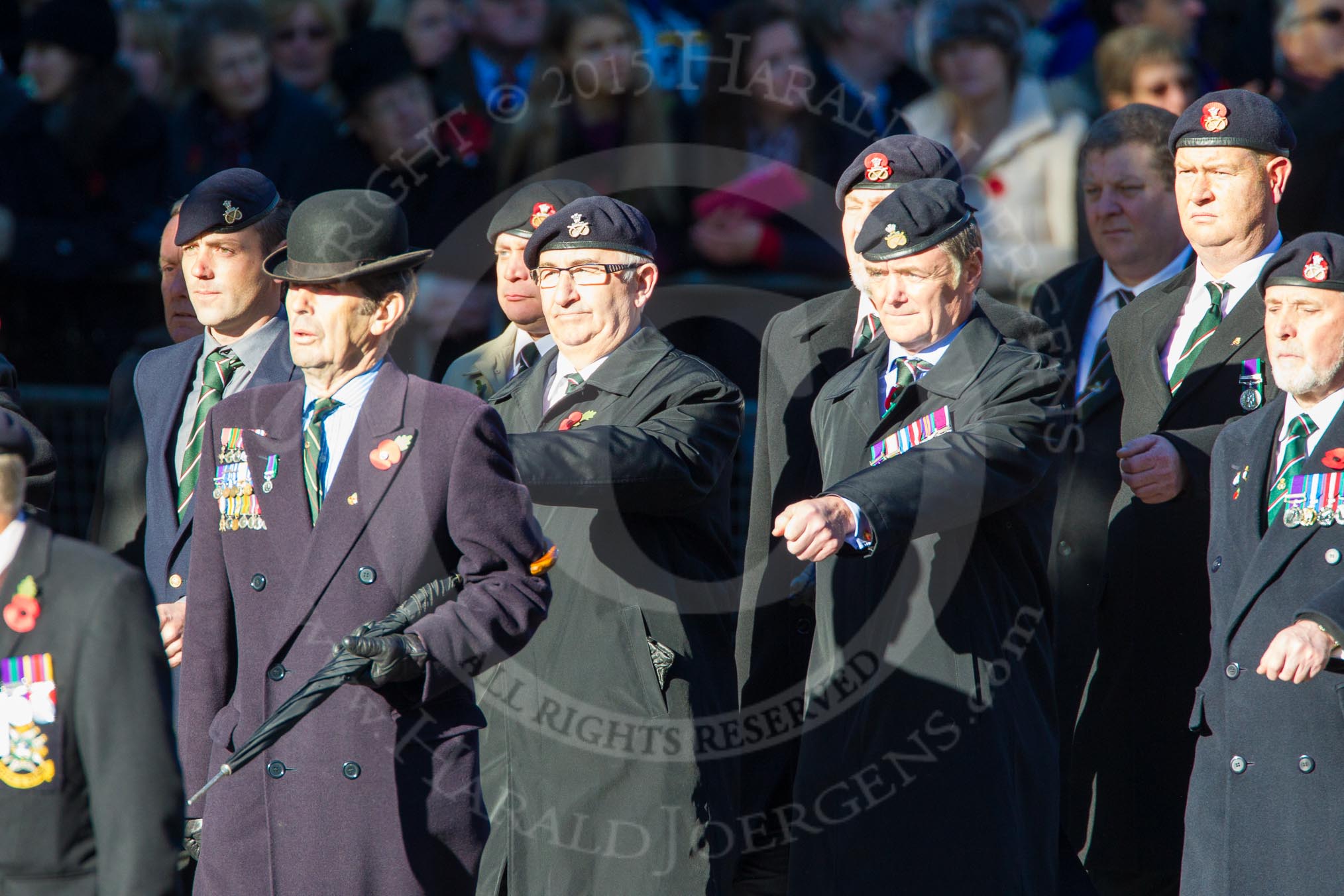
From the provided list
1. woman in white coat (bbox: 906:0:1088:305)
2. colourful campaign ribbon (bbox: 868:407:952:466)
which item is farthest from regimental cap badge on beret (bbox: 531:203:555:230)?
woman in white coat (bbox: 906:0:1088:305)

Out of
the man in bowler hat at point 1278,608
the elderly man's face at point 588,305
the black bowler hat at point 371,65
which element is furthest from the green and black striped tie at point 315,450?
the black bowler hat at point 371,65

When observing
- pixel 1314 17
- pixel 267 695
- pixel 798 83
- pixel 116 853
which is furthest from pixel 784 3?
pixel 116 853

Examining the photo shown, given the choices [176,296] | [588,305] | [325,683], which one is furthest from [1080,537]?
[176,296]

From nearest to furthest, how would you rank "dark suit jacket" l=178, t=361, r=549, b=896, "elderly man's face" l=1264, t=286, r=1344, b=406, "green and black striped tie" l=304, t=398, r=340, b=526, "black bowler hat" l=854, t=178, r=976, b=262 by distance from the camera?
1. "dark suit jacket" l=178, t=361, r=549, b=896
2. "green and black striped tie" l=304, t=398, r=340, b=526
3. "elderly man's face" l=1264, t=286, r=1344, b=406
4. "black bowler hat" l=854, t=178, r=976, b=262

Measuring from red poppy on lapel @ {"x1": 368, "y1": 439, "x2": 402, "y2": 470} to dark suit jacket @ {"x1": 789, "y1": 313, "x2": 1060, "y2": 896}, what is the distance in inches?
46.2

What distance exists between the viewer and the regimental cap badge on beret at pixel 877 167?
5320 mm

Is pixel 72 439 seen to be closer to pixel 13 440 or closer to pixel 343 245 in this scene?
pixel 343 245

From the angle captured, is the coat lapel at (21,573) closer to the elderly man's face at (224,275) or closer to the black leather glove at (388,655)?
the black leather glove at (388,655)

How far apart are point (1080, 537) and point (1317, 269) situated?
141 cm

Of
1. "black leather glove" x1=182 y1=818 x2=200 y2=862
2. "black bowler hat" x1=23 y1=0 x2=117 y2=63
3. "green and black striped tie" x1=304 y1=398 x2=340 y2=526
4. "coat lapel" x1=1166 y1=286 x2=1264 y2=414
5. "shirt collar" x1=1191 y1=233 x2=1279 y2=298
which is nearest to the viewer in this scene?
"green and black striped tie" x1=304 y1=398 x2=340 y2=526

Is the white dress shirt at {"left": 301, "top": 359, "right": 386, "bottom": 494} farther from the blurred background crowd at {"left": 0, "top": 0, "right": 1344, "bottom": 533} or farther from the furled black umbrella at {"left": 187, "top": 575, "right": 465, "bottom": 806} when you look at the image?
the blurred background crowd at {"left": 0, "top": 0, "right": 1344, "bottom": 533}

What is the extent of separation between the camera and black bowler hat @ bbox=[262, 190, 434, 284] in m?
4.05

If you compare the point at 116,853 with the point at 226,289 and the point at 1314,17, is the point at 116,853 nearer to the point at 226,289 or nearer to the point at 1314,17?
the point at 226,289

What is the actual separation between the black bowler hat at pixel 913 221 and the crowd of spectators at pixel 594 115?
2.61m
